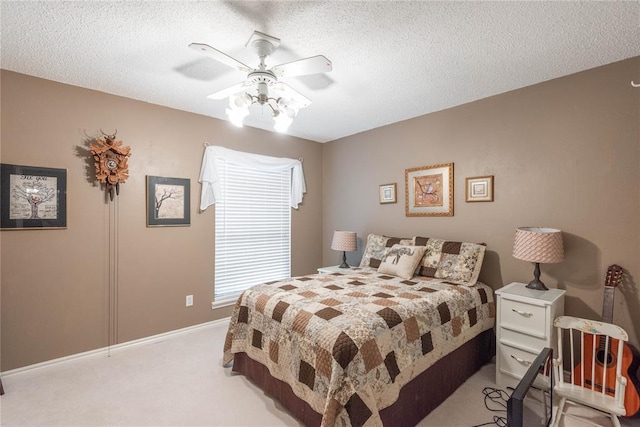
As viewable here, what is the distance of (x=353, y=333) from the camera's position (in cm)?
163

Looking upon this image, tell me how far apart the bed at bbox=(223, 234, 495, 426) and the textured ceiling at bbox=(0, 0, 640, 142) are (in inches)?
65.3

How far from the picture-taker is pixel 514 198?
2.77 metres

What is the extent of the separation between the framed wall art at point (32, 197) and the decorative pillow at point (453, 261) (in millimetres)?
3512

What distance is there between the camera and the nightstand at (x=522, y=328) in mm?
2105

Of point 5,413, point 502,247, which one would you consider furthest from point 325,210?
point 5,413

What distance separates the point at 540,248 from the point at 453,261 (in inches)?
28.6

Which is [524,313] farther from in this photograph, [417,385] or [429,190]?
[429,190]

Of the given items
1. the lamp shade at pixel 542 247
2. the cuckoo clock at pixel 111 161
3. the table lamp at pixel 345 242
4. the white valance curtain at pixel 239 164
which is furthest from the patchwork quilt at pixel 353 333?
the cuckoo clock at pixel 111 161

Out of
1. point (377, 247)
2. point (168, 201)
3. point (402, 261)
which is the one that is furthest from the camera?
point (377, 247)

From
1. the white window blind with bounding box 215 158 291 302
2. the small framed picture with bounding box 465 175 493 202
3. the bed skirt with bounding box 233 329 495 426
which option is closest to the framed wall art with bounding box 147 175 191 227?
the white window blind with bounding box 215 158 291 302

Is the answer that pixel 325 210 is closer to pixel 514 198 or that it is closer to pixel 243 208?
pixel 243 208

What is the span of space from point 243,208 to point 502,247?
3062 millimetres

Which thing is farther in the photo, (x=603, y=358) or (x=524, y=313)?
(x=524, y=313)

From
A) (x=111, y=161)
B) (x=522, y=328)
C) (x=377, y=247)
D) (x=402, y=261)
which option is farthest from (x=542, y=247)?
(x=111, y=161)
